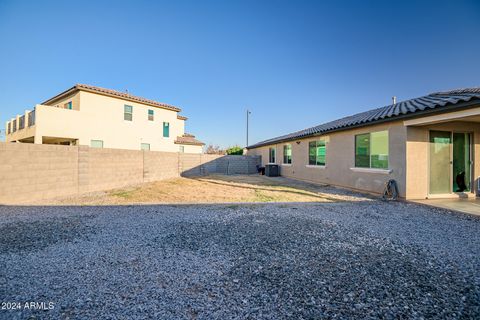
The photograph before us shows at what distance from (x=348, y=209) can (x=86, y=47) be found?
14.4 metres

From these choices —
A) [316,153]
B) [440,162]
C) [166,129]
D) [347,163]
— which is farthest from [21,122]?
[440,162]

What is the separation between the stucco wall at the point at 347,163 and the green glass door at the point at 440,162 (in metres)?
1.25

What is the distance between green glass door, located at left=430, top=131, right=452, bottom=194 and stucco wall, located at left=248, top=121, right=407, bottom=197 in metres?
1.25

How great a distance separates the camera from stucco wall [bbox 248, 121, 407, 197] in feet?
24.7

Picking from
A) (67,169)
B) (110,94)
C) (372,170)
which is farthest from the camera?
(110,94)

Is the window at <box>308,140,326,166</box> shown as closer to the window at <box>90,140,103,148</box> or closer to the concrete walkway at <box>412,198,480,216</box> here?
the concrete walkway at <box>412,198,480,216</box>

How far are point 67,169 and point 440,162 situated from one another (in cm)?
1421

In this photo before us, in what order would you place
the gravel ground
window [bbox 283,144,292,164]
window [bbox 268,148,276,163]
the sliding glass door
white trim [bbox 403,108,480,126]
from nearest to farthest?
the gravel ground
white trim [bbox 403,108,480,126]
the sliding glass door
window [bbox 283,144,292,164]
window [bbox 268,148,276,163]

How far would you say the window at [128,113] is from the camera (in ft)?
59.2

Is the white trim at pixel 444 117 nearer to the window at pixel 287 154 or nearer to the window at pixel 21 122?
the window at pixel 287 154

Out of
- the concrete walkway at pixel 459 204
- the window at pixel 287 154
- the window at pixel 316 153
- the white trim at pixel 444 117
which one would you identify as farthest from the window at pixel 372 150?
the window at pixel 287 154

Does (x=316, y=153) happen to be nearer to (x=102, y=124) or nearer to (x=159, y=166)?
(x=159, y=166)

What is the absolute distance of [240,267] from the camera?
290cm

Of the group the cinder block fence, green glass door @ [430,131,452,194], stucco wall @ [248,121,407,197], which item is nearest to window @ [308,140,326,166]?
stucco wall @ [248,121,407,197]
